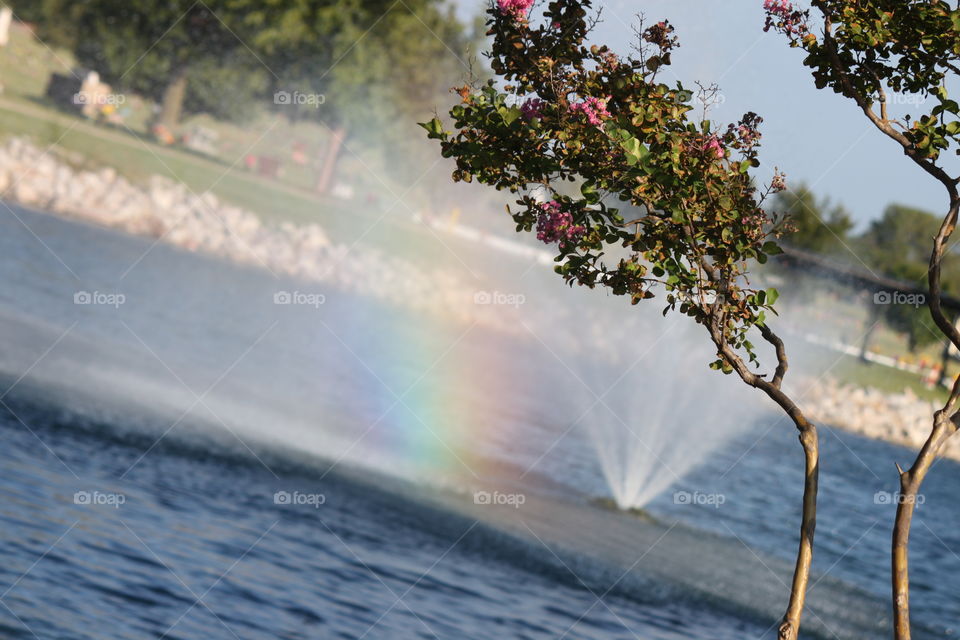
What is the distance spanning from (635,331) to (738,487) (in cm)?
5143

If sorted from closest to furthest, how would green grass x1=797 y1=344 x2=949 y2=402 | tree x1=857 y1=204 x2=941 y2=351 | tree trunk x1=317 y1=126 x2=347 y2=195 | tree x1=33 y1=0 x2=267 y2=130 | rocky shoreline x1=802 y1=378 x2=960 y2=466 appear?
rocky shoreline x1=802 y1=378 x2=960 y2=466 → tree x1=33 y1=0 x2=267 y2=130 → tree trunk x1=317 y1=126 x2=347 y2=195 → green grass x1=797 y1=344 x2=949 y2=402 → tree x1=857 y1=204 x2=941 y2=351

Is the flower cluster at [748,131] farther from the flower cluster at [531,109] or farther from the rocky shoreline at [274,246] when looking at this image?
the rocky shoreline at [274,246]

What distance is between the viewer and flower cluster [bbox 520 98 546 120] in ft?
27.8

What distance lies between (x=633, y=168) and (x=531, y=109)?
3.50ft

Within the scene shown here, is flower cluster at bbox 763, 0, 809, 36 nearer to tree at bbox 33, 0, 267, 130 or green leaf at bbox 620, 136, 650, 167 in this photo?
green leaf at bbox 620, 136, 650, 167

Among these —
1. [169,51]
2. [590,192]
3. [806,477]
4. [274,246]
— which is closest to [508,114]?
[590,192]

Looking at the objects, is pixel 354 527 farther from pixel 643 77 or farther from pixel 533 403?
pixel 533 403

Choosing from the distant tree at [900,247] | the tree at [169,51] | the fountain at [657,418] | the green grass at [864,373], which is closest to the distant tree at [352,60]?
the tree at [169,51]

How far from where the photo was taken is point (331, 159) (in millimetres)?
91938

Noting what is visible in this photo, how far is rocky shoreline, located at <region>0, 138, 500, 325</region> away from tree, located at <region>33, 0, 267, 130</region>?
549 inches

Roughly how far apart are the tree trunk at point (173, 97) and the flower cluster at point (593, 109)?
7578cm

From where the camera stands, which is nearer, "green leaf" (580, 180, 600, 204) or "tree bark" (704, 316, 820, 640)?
"green leaf" (580, 180, 600, 204)

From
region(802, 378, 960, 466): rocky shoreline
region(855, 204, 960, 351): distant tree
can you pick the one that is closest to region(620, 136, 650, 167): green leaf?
region(802, 378, 960, 466): rocky shoreline

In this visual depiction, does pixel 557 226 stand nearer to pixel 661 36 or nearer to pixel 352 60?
pixel 661 36
